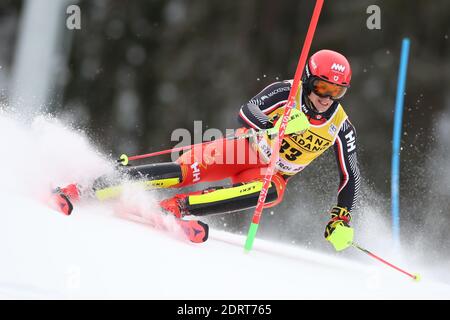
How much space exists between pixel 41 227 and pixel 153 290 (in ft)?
2.94

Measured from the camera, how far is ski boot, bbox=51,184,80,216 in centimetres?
527

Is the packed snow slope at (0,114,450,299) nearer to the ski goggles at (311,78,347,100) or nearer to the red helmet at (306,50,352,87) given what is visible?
the ski goggles at (311,78,347,100)

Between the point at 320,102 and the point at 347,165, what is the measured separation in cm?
58

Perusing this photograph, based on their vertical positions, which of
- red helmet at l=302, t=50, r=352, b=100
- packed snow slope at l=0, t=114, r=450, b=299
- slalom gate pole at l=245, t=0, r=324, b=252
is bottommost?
packed snow slope at l=0, t=114, r=450, b=299

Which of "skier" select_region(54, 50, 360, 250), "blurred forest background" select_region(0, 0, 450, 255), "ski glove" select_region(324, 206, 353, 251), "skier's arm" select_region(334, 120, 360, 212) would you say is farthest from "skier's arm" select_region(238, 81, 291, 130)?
"blurred forest background" select_region(0, 0, 450, 255)

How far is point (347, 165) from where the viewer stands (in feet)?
19.7

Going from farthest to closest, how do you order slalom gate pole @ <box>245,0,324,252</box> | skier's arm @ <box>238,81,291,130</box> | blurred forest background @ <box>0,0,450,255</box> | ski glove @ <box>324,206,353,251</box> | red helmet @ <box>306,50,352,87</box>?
1. blurred forest background @ <box>0,0,450,255</box>
2. ski glove @ <box>324,206,353,251</box>
3. skier's arm @ <box>238,81,291,130</box>
4. red helmet @ <box>306,50,352,87</box>
5. slalom gate pole @ <box>245,0,324,252</box>

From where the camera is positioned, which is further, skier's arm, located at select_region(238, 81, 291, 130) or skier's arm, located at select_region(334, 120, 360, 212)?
skier's arm, located at select_region(334, 120, 360, 212)

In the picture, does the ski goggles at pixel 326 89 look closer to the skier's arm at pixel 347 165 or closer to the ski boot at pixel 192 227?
the skier's arm at pixel 347 165

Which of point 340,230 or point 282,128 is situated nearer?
point 282,128

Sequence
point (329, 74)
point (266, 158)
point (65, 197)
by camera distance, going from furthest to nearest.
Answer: point (266, 158), point (329, 74), point (65, 197)

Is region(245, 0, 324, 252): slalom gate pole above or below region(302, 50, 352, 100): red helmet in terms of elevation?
below

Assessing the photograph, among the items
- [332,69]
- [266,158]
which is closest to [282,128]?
[332,69]

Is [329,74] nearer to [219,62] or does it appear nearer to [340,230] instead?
[340,230]
